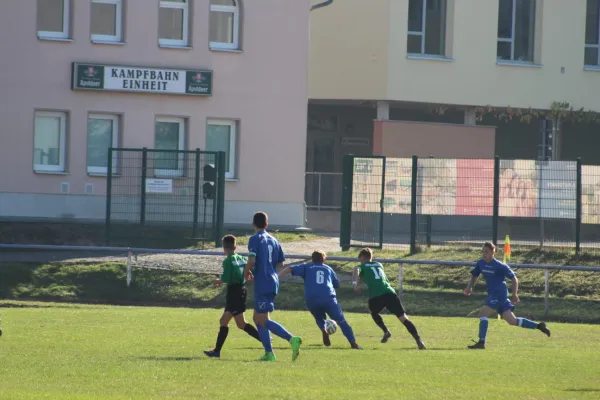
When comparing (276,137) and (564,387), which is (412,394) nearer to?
(564,387)

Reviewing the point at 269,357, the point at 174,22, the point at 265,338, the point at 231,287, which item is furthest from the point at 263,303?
the point at 174,22

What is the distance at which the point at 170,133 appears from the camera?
116 feet

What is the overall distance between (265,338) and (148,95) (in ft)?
65.5

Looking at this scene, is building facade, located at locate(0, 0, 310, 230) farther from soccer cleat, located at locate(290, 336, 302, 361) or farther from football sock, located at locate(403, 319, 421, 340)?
soccer cleat, located at locate(290, 336, 302, 361)

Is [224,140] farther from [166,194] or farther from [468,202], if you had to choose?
[468,202]

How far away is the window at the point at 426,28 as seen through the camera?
140 feet

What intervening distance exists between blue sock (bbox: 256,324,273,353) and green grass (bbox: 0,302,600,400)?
323 mm

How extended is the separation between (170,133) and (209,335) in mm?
17123

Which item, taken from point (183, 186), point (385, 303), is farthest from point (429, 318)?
point (183, 186)

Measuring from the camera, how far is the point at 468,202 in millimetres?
29578

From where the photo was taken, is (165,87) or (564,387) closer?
(564,387)

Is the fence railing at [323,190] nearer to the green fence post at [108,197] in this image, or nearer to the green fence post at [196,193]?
the green fence post at [196,193]

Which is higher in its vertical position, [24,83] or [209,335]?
[24,83]

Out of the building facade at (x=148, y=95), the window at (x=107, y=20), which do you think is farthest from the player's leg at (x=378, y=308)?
the window at (x=107, y=20)
